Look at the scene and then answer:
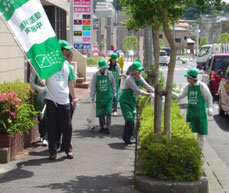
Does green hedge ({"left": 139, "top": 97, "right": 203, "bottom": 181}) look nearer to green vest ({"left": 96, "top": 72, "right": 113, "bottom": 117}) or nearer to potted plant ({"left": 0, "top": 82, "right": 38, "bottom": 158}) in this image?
potted plant ({"left": 0, "top": 82, "right": 38, "bottom": 158})

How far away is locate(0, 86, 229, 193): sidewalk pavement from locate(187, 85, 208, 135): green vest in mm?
633

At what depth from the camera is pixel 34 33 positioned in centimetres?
711

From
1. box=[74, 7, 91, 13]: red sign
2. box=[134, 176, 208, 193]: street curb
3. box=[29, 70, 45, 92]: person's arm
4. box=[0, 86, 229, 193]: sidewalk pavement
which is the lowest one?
box=[0, 86, 229, 193]: sidewalk pavement

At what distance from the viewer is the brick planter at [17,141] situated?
27.3 feet

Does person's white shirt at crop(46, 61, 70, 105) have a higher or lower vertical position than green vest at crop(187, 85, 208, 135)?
higher

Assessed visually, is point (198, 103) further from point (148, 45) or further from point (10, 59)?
point (148, 45)

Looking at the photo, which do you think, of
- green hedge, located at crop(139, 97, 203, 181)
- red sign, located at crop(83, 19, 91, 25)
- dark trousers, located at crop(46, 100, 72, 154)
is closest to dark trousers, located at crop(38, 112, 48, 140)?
dark trousers, located at crop(46, 100, 72, 154)

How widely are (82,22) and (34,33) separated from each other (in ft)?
49.6

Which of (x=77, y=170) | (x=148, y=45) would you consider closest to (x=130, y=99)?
(x=77, y=170)

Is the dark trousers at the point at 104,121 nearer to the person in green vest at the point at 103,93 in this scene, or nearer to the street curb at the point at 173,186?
the person in green vest at the point at 103,93

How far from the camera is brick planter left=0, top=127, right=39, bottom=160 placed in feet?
27.3

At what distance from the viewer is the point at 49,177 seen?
7539 mm

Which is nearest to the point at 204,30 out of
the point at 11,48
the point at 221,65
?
the point at 221,65

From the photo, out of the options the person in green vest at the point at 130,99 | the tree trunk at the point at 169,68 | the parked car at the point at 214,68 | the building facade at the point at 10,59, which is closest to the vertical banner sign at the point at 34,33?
the tree trunk at the point at 169,68
